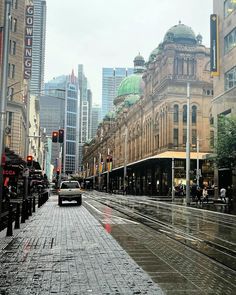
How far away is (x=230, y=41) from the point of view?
42.7 meters

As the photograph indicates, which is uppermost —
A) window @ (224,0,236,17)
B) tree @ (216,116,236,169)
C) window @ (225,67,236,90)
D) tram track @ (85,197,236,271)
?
window @ (224,0,236,17)

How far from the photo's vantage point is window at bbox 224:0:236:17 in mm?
42147

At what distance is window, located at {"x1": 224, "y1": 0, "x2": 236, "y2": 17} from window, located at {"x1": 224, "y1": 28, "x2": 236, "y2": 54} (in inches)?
89.6

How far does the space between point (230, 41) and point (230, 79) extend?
12.4 feet

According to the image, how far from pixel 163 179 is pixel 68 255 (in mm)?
56977

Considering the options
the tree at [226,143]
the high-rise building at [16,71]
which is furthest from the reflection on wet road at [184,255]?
the high-rise building at [16,71]

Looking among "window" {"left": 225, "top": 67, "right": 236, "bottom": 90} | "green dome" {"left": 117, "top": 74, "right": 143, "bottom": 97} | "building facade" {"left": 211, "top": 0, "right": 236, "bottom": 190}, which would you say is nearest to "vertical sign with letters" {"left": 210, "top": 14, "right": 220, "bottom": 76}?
"building facade" {"left": 211, "top": 0, "right": 236, "bottom": 190}

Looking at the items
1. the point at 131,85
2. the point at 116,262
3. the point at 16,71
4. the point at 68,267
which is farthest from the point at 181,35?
the point at 68,267

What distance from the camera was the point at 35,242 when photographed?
12.6m

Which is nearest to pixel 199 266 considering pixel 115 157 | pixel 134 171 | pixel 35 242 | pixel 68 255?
pixel 68 255

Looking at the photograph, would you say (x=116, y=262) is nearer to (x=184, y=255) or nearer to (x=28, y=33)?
(x=184, y=255)

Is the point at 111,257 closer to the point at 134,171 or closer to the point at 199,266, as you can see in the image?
the point at 199,266

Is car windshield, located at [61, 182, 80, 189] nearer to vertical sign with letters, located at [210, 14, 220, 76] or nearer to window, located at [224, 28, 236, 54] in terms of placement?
vertical sign with letters, located at [210, 14, 220, 76]

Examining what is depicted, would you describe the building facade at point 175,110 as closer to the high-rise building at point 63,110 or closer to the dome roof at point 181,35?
the dome roof at point 181,35
